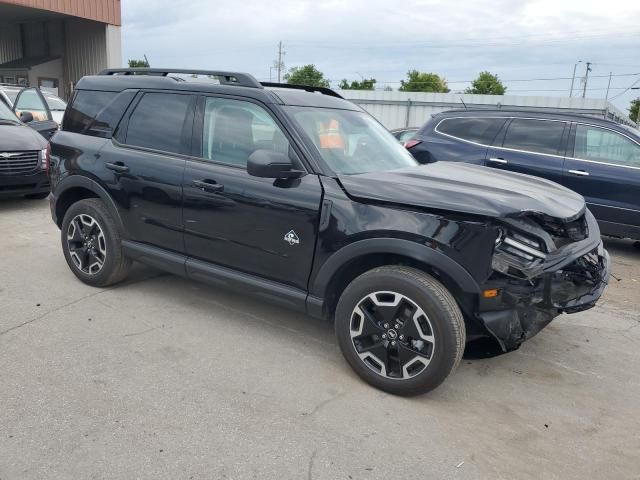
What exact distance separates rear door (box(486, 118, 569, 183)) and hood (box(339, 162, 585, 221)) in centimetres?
318

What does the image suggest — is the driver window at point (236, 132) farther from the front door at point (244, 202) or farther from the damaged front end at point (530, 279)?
the damaged front end at point (530, 279)

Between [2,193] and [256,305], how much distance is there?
5048mm

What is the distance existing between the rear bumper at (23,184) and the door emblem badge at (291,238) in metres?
5.72

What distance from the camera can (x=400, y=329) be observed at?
3.01m

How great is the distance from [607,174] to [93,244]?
582 centimetres

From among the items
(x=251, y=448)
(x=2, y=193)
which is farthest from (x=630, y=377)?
(x=2, y=193)

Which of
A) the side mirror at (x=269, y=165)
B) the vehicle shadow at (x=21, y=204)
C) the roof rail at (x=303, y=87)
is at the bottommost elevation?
the vehicle shadow at (x=21, y=204)

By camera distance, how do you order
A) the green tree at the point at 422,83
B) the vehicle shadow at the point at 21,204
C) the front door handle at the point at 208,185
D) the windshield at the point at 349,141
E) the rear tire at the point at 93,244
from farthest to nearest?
the green tree at the point at 422,83, the vehicle shadow at the point at 21,204, the rear tire at the point at 93,244, the front door handle at the point at 208,185, the windshield at the point at 349,141

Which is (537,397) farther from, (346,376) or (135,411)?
(135,411)

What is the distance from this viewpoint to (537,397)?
3232 millimetres

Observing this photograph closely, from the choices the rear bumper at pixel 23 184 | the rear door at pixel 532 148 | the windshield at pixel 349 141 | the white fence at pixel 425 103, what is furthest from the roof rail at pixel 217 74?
the white fence at pixel 425 103

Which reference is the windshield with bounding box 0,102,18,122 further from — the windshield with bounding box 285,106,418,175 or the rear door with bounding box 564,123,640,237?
the rear door with bounding box 564,123,640,237

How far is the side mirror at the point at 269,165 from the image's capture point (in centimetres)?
322

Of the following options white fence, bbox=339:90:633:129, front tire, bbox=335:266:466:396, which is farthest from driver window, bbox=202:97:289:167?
white fence, bbox=339:90:633:129
